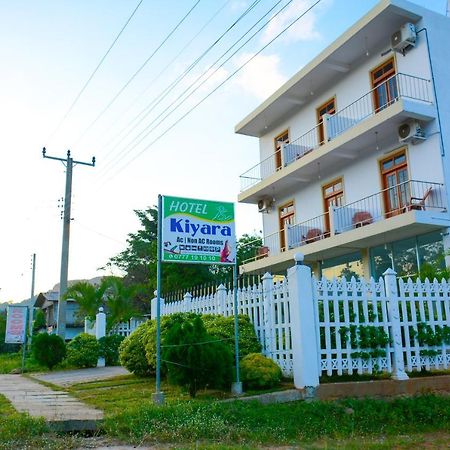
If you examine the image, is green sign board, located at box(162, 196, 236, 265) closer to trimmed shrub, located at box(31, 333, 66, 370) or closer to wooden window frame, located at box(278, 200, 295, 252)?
trimmed shrub, located at box(31, 333, 66, 370)

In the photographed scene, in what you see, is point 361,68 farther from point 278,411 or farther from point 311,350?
point 278,411

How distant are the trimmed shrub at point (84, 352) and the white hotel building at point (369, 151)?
7552mm

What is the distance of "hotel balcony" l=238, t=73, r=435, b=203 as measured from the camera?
1599cm

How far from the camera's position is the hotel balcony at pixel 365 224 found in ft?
49.7

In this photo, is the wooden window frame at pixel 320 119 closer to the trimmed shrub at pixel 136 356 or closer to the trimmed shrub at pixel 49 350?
the trimmed shrub at pixel 136 356

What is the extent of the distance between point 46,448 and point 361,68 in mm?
16816

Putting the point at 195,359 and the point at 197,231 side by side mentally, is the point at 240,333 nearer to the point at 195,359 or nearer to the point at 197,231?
the point at 195,359

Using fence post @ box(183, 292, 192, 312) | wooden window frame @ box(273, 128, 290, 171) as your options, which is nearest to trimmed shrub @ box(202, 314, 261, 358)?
fence post @ box(183, 292, 192, 312)

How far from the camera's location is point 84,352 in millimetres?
18109

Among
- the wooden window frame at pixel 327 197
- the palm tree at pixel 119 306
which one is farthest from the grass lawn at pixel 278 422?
the wooden window frame at pixel 327 197

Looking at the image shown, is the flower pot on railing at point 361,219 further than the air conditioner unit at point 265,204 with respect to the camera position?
No

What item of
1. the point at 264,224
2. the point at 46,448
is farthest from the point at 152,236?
the point at 46,448

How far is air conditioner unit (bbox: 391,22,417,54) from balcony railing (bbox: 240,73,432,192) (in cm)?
93

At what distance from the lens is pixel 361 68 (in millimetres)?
19016
